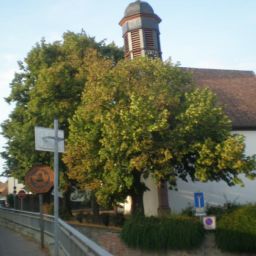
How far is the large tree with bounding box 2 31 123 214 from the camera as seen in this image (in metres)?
24.8

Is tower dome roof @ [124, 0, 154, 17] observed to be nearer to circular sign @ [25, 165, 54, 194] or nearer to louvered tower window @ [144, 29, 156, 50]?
louvered tower window @ [144, 29, 156, 50]

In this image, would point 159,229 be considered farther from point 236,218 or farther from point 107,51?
point 107,51

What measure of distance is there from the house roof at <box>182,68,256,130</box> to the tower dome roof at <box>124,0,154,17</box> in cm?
539

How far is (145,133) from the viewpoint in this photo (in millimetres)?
17969

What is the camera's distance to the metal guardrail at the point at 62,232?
568cm

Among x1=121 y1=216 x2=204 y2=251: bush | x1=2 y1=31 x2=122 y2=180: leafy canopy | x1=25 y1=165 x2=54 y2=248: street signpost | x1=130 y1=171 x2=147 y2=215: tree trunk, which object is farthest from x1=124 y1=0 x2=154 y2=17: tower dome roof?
x1=25 y1=165 x2=54 y2=248: street signpost

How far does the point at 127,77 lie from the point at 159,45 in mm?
13418

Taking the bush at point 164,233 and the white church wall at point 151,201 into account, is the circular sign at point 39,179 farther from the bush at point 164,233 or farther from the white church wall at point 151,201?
the white church wall at point 151,201

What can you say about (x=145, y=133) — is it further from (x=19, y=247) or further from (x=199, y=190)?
(x=199, y=190)

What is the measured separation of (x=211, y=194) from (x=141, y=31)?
12.5 meters

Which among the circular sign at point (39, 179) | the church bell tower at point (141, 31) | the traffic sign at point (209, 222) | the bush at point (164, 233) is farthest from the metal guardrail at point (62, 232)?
the church bell tower at point (141, 31)

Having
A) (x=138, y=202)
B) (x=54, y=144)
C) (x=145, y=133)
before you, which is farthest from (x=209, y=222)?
(x=54, y=144)

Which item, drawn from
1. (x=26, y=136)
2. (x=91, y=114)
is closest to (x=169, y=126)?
(x=91, y=114)

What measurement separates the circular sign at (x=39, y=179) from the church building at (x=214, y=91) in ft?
49.8
